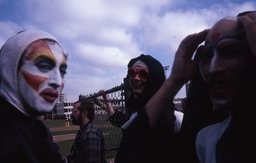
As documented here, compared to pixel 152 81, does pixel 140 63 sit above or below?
above

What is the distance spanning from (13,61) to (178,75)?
1109 millimetres

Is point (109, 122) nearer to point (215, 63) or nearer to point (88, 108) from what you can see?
point (88, 108)

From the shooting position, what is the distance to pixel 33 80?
2326mm

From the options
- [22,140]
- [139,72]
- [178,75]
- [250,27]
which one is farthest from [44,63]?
[250,27]

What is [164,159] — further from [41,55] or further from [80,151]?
[80,151]

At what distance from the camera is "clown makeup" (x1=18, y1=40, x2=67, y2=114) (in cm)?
231

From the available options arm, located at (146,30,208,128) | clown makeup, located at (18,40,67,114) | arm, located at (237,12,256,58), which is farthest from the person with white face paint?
arm, located at (237,12,256,58)

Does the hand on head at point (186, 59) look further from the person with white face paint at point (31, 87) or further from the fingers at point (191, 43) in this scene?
the person with white face paint at point (31, 87)

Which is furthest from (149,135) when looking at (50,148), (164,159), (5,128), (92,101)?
(92,101)

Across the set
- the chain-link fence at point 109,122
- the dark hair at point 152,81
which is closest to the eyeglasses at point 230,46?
the dark hair at point 152,81

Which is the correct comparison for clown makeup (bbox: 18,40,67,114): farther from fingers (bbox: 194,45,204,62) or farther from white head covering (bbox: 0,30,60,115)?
fingers (bbox: 194,45,204,62)

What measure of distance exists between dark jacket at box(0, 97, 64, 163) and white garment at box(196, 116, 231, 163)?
3.13ft

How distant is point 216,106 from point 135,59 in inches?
65.5

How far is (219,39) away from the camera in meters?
1.88
